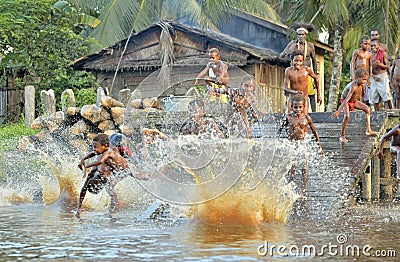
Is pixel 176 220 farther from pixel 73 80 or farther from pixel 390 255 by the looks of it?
pixel 73 80

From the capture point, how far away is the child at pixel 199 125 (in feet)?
37.7

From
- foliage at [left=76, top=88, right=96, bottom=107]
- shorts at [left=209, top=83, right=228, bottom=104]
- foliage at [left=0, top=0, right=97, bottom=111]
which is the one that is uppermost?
foliage at [left=0, top=0, right=97, bottom=111]

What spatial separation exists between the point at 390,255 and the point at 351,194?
332cm

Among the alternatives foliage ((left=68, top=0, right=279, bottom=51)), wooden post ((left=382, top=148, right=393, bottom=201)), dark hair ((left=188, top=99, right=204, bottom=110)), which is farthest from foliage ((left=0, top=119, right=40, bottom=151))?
wooden post ((left=382, top=148, right=393, bottom=201))

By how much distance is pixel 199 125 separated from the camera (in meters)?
11.6

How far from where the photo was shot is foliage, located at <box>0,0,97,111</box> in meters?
22.3

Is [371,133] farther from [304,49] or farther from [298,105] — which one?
[304,49]

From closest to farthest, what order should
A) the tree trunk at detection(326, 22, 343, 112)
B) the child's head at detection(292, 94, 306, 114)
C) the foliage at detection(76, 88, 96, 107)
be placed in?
the child's head at detection(292, 94, 306, 114) → the foliage at detection(76, 88, 96, 107) → the tree trunk at detection(326, 22, 343, 112)

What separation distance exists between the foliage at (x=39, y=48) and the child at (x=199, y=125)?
11.2m

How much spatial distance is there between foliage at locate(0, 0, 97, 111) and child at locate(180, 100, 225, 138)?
11.2m

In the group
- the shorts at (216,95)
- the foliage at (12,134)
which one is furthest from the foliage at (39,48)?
the shorts at (216,95)

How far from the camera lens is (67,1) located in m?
23.2

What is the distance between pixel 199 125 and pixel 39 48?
40.4 ft

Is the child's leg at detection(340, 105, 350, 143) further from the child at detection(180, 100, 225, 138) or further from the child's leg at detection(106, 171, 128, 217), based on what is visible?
the child's leg at detection(106, 171, 128, 217)
